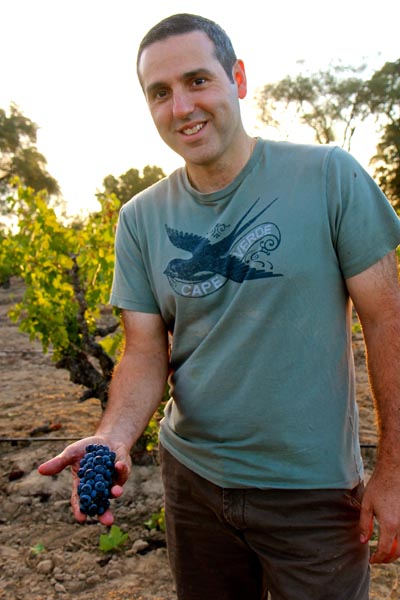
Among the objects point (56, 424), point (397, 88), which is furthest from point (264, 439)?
point (397, 88)

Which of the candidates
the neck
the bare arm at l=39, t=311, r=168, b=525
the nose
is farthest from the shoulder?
the bare arm at l=39, t=311, r=168, b=525

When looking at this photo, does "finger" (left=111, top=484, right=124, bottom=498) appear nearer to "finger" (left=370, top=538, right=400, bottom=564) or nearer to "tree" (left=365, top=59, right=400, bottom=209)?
"finger" (left=370, top=538, right=400, bottom=564)

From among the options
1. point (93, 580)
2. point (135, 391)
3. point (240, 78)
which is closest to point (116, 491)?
point (135, 391)

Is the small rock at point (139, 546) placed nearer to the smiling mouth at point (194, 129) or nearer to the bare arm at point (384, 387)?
the bare arm at point (384, 387)

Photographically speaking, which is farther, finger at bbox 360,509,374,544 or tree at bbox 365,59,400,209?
tree at bbox 365,59,400,209

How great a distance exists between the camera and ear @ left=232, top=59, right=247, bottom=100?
2.08 meters

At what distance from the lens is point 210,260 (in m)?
1.92

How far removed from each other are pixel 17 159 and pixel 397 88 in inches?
733

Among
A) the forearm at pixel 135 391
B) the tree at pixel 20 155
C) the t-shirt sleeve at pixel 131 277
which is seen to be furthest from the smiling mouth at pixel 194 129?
the tree at pixel 20 155

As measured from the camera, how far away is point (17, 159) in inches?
1080

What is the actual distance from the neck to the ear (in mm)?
207

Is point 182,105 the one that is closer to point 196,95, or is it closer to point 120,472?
point 196,95

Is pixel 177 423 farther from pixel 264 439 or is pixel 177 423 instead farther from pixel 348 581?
pixel 348 581

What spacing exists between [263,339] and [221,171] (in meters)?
0.53
